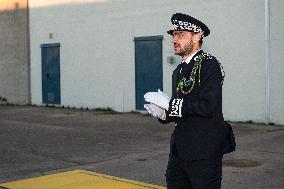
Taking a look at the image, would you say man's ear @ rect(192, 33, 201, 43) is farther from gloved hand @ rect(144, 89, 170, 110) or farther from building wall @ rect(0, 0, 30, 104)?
building wall @ rect(0, 0, 30, 104)

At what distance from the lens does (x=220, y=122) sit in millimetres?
3469

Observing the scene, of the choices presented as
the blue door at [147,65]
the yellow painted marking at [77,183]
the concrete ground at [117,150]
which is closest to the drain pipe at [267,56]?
the concrete ground at [117,150]

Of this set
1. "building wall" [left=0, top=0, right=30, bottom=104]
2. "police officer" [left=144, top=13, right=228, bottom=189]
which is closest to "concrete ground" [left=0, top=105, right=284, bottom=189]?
"police officer" [left=144, top=13, right=228, bottom=189]

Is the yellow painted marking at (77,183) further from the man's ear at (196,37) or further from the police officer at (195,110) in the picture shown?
the man's ear at (196,37)

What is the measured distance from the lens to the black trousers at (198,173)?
339 centimetres

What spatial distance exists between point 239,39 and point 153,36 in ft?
11.2

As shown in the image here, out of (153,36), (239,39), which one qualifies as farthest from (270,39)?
(153,36)

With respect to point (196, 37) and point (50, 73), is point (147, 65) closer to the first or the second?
point (50, 73)

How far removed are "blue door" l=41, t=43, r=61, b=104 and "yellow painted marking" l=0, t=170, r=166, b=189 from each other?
13.1 meters

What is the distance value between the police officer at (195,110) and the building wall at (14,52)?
751 inches

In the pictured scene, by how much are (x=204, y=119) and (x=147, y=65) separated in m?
13.3

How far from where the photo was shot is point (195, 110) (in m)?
3.31

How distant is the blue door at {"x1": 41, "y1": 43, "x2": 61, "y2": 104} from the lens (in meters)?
20.3

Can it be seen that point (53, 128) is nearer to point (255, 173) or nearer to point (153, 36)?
point (153, 36)
